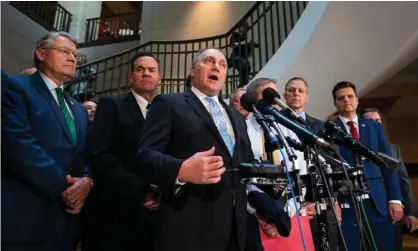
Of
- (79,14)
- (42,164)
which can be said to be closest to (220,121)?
(42,164)

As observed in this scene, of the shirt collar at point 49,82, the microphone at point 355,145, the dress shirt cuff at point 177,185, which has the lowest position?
the dress shirt cuff at point 177,185

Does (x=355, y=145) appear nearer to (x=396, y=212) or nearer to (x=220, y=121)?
(x=220, y=121)

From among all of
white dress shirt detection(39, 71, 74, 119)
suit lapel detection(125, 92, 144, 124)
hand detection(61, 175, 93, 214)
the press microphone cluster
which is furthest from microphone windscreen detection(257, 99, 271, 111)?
white dress shirt detection(39, 71, 74, 119)

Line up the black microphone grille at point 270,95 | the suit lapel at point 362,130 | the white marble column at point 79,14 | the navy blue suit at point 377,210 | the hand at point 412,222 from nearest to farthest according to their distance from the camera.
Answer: the black microphone grille at point 270,95 < the navy blue suit at point 377,210 < the suit lapel at point 362,130 < the hand at point 412,222 < the white marble column at point 79,14

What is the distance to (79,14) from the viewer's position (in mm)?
9438

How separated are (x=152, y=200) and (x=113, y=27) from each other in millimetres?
9915

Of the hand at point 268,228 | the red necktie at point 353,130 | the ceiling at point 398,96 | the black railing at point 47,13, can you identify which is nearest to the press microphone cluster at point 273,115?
the hand at point 268,228

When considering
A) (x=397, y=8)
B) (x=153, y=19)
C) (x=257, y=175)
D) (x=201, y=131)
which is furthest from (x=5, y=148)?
(x=153, y=19)

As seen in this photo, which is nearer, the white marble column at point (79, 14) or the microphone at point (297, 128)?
the microphone at point (297, 128)

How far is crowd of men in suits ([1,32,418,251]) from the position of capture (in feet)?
3.48

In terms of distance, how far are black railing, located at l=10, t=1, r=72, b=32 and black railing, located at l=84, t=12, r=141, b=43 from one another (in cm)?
61

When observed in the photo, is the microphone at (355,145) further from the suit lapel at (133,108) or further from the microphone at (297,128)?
the suit lapel at (133,108)

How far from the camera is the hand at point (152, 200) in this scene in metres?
1.31

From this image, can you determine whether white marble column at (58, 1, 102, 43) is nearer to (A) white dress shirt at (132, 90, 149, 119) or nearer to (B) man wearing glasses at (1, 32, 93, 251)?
(A) white dress shirt at (132, 90, 149, 119)
